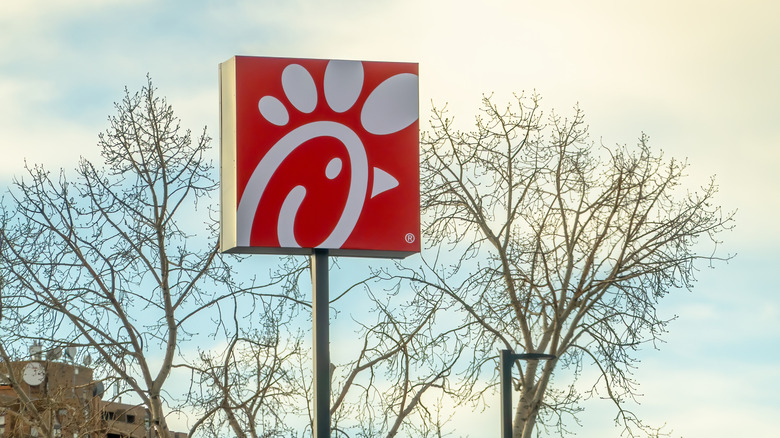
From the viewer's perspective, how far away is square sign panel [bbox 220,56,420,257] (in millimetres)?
12281

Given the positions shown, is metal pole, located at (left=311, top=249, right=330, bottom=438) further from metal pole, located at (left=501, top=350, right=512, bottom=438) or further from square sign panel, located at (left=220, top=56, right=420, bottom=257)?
metal pole, located at (left=501, top=350, right=512, bottom=438)

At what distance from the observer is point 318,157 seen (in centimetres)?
1245

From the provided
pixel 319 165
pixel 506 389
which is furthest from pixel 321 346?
pixel 506 389

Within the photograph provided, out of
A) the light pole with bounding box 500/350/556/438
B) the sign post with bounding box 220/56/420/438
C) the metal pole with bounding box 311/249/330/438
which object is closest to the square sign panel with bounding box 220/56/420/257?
the sign post with bounding box 220/56/420/438

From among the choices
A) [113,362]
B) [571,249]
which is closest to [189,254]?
[113,362]

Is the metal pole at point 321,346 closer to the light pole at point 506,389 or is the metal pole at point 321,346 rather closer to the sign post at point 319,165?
the sign post at point 319,165

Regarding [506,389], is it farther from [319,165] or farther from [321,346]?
[319,165]

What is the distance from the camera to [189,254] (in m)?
18.9

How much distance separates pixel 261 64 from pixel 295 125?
28.3 inches

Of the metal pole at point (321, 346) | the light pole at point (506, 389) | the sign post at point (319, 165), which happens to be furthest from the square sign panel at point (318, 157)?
the light pole at point (506, 389)

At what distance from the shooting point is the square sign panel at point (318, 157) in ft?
40.3

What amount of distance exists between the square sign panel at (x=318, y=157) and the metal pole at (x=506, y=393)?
9.36ft

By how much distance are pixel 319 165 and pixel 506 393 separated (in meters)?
4.27

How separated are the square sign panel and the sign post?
10 millimetres
